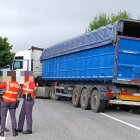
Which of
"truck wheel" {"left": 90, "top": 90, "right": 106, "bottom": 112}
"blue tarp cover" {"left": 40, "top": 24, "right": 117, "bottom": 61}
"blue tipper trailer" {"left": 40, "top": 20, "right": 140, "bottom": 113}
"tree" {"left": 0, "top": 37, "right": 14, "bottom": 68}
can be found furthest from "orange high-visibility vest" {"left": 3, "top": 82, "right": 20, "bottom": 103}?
"tree" {"left": 0, "top": 37, "right": 14, "bottom": 68}

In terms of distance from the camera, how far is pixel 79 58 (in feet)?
65.5

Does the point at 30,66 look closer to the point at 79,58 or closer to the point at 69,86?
the point at 69,86

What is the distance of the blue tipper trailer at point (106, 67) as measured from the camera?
16156 millimetres

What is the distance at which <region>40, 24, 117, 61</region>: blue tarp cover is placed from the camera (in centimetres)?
1661

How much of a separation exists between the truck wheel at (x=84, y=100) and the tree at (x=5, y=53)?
33.4 metres

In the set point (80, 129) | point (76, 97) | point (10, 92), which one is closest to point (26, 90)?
point (10, 92)

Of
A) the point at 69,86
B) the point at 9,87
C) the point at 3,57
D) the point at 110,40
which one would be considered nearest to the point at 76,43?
the point at 69,86

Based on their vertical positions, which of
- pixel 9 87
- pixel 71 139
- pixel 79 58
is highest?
pixel 79 58

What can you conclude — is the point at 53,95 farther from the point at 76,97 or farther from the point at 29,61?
the point at 76,97

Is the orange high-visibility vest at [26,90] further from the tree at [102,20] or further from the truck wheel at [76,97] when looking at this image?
the tree at [102,20]

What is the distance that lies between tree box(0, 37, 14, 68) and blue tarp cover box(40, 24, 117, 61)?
2673cm

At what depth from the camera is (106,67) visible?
16766 millimetres

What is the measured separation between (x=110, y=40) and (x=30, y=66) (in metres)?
11.8

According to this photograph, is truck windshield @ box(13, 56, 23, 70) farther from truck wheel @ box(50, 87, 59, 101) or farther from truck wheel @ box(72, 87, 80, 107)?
truck wheel @ box(72, 87, 80, 107)
